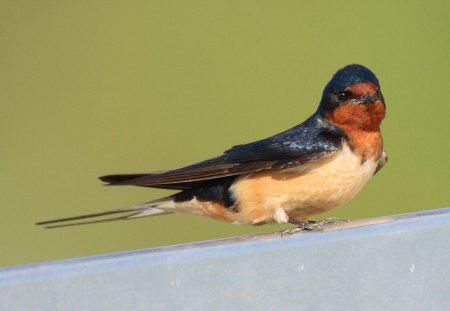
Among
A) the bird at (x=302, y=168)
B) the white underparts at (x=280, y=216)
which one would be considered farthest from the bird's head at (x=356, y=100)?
the white underparts at (x=280, y=216)

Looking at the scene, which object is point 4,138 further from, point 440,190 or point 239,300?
point 239,300

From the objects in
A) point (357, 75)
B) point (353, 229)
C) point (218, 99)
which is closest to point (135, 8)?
point (218, 99)

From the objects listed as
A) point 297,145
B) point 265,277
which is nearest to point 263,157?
point 297,145

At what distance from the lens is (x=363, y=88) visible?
7.74 feet

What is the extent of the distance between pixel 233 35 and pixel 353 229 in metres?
4.03

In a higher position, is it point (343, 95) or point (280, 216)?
point (343, 95)

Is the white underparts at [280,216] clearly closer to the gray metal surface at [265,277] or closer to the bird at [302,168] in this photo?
the bird at [302,168]

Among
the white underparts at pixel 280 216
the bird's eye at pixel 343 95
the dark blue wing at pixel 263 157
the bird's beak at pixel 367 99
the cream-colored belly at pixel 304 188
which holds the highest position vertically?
the bird's eye at pixel 343 95

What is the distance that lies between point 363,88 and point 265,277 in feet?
4.37

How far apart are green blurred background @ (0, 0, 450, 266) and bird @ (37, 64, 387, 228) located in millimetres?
1393

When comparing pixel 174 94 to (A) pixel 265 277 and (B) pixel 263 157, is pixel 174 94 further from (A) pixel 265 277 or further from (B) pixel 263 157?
(A) pixel 265 277

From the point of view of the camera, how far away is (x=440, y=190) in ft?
12.9

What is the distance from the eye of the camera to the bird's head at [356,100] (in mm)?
2352

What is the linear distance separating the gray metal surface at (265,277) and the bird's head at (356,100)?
4.04ft
